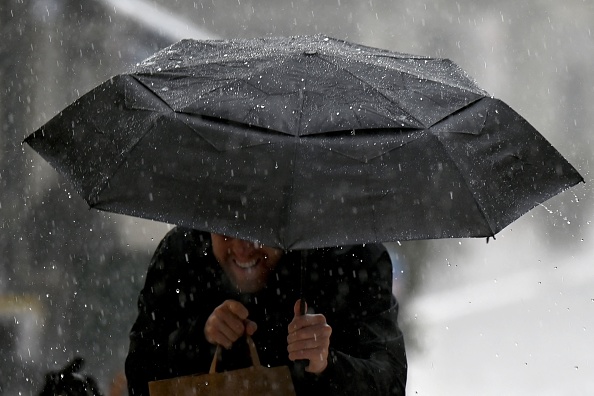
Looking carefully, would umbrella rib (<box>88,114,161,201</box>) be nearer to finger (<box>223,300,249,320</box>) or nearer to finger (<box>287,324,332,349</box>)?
finger (<box>223,300,249,320</box>)

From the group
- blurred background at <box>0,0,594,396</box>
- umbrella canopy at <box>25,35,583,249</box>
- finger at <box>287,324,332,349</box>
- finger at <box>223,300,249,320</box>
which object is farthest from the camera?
blurred background at <box>0,0,594,396</box>

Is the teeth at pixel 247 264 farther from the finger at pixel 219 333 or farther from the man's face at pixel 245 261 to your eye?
the finger at pixel 219 333

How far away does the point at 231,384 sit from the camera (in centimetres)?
280

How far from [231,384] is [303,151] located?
2.22ft

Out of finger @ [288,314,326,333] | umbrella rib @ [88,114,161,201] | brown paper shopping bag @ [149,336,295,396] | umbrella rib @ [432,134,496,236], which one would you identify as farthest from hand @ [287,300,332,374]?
umbrella rib @ [88,114,161,201]

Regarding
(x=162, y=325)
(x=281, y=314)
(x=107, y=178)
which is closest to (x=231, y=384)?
(x=281, y=314)

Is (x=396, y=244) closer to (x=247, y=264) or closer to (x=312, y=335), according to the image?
(x=247, y=264)

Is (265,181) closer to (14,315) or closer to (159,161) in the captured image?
(159,161)

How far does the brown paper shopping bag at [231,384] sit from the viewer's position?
2799 millimetres

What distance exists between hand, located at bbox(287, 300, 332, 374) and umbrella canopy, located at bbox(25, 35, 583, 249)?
1.23 ft

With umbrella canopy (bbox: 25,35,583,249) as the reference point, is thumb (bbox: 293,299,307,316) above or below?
below

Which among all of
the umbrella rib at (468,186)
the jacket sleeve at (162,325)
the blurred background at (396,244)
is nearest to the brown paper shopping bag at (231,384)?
the jacket sleeve at (162,325)

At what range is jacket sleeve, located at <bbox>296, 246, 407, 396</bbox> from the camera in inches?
119

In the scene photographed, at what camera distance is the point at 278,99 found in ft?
8.79
